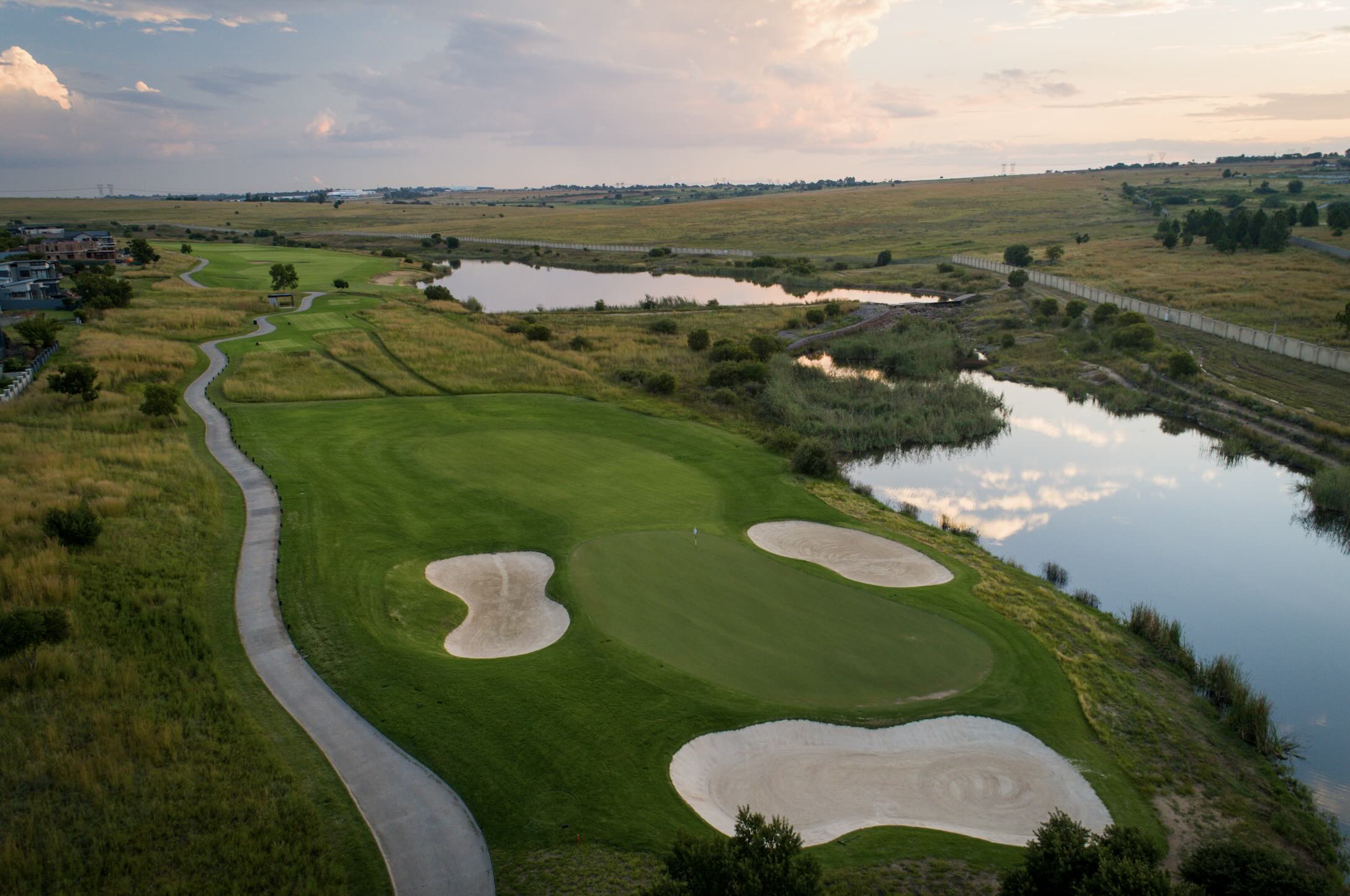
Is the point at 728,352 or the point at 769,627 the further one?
the point at 728,352

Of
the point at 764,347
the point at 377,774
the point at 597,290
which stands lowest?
the point at 377,774

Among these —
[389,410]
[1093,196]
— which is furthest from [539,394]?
[1093,196]

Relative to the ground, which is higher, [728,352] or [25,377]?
[25,377]

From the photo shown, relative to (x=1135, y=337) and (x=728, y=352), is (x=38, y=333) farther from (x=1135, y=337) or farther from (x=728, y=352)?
(x=1135, y=337)

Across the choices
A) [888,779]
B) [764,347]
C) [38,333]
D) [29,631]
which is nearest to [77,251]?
[38,333]

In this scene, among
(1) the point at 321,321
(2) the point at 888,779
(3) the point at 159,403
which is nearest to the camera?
(2) the point at 888,779

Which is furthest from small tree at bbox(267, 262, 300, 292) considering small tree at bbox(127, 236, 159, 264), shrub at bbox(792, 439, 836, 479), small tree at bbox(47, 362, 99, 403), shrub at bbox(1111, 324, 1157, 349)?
shrub at bbox(1111, 324, 1157, 349)

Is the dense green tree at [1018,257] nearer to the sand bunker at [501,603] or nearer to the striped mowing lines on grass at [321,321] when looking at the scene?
the striped mowing lines on grass at [321,321]
